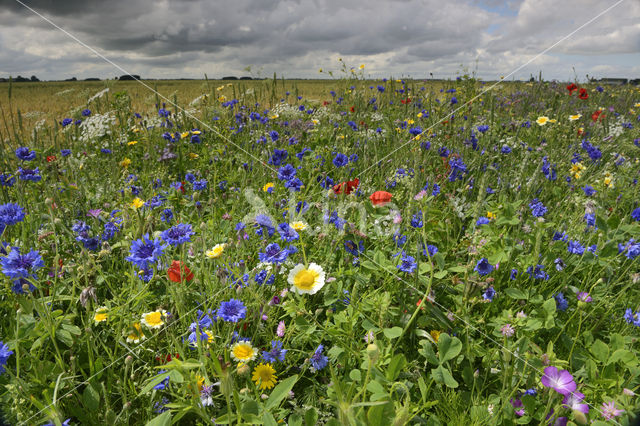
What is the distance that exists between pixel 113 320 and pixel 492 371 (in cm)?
147

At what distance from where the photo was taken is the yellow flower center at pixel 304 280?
1436 millimetres

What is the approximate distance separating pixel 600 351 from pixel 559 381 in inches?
21.5

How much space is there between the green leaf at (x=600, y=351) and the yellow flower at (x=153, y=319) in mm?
1656

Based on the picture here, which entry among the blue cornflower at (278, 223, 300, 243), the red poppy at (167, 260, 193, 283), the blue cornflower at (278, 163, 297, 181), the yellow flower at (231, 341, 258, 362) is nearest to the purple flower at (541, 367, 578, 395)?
the yellow flower at (231, 341, 258, 362)

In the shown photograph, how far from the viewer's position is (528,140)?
3.93m

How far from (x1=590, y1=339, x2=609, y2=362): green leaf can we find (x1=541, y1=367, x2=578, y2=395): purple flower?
514mm

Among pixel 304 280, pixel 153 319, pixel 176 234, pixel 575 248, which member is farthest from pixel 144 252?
pixel 575 248

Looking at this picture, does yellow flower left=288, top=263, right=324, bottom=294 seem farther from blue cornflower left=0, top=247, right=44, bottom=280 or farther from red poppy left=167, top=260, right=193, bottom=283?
blue cornflower left=0, top=247, right=44, bottom=280

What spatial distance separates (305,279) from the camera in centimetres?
145

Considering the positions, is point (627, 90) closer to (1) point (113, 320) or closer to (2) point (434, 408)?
(2) point (434, 408)

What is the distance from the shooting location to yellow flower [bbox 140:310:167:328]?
137 cm

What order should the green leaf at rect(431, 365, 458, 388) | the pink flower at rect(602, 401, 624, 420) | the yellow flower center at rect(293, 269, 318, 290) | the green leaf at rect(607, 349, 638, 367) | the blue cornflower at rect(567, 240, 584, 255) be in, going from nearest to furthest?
the pink flower at rect(602, 401, 624, 420), the green leaf at rect(431, 365, 458, 388), the green leaf at rect(607, 349, 638, 367), the yellow flower center at rect(293, 269, 318, 290), the blue cornflower at rect(567, 240, 584, 255)

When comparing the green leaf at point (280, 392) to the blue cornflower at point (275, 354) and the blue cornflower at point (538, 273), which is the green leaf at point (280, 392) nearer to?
the blue cornflower at point (275, 354)

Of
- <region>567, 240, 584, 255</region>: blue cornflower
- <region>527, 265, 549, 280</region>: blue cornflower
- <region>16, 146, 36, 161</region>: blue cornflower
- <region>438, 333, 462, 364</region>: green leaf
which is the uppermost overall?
<region>16, 146, 36, 161</region>: blue cornflower
